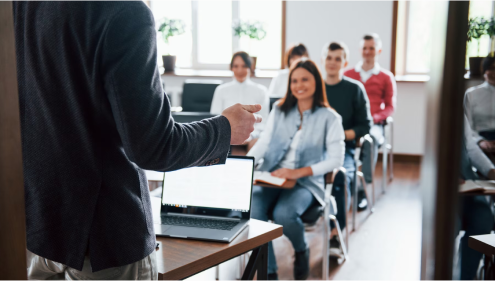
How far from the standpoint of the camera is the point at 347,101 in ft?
12.5

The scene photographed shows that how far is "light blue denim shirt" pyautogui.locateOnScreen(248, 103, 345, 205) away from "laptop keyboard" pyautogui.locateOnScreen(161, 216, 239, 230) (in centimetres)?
123

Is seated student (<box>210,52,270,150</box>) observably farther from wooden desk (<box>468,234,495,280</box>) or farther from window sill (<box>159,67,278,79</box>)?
wooden desk (<box>468,234,495,280</box>)

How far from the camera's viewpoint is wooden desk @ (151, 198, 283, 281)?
1264 millimetres

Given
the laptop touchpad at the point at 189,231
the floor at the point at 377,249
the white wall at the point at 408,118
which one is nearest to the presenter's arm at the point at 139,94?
the laptop touchpad at the point at 189,231

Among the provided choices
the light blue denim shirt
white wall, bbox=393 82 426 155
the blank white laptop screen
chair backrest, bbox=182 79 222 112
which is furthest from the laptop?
white wall, bbox=393 82 426 155

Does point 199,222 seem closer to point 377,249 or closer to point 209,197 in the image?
point 209,197

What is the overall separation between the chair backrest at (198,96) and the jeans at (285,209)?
7.45ft

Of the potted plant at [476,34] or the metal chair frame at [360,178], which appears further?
the metal chair frame at [360,178]

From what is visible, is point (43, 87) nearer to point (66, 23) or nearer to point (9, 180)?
point (66, 23)

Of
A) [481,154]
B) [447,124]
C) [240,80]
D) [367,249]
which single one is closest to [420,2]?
[240,80]

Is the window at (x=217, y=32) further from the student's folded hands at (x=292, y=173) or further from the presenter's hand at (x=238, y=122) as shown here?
the presenter's hand at (x=238, y=122)

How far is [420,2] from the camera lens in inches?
237

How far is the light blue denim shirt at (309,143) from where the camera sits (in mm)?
2760

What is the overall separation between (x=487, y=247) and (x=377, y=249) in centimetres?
214
